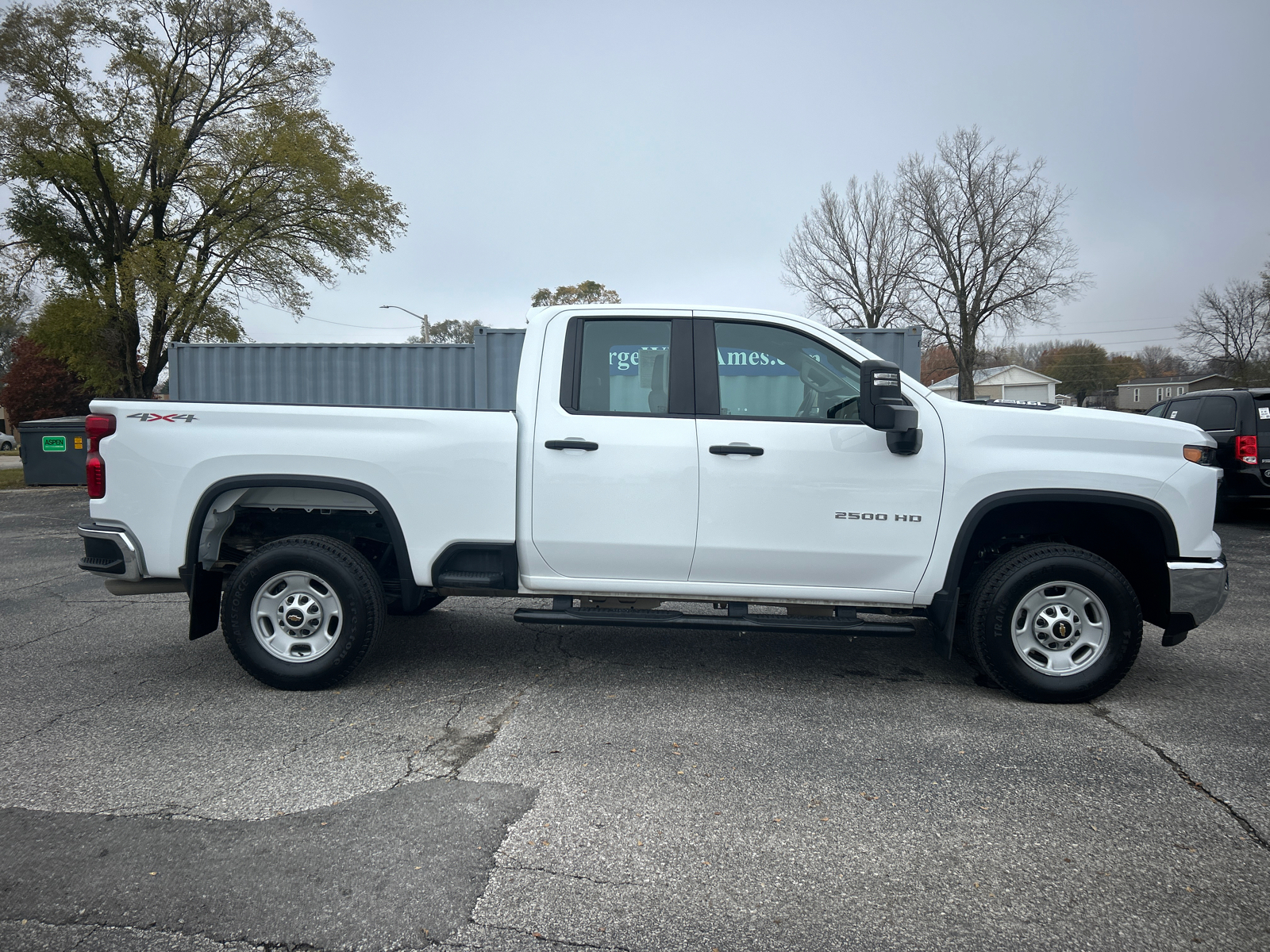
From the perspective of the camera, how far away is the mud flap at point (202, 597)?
14.1ft

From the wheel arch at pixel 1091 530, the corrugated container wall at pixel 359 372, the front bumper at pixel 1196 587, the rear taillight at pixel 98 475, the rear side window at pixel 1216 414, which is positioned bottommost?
the front bumper at pixel 1196 587

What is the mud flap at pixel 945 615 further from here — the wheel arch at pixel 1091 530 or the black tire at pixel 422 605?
the black tire at pixel 422 605

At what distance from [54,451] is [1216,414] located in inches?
858

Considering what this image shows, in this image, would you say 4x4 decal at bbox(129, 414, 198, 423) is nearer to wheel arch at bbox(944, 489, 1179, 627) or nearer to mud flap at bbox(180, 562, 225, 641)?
mud flap at bbox(180, 562, 225, 641)

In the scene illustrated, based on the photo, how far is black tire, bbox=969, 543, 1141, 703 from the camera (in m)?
3.99

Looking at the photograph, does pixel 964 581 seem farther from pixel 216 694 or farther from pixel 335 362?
pixel 335 362

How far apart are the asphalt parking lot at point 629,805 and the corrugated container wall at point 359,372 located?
9357 millimetres

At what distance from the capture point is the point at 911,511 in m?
4.05

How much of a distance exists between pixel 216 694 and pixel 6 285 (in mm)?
26884

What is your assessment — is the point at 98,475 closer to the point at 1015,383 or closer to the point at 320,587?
the point at 320,587

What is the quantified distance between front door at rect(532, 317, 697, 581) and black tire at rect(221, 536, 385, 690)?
0.97m

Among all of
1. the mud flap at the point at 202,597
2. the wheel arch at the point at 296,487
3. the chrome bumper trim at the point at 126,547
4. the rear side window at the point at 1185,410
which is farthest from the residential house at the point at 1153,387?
the chrome bumper trim at the point at 126,547

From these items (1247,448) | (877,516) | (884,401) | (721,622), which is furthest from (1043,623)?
(1247,448)

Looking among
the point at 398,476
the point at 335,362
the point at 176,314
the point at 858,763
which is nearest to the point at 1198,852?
the point at 858,763
